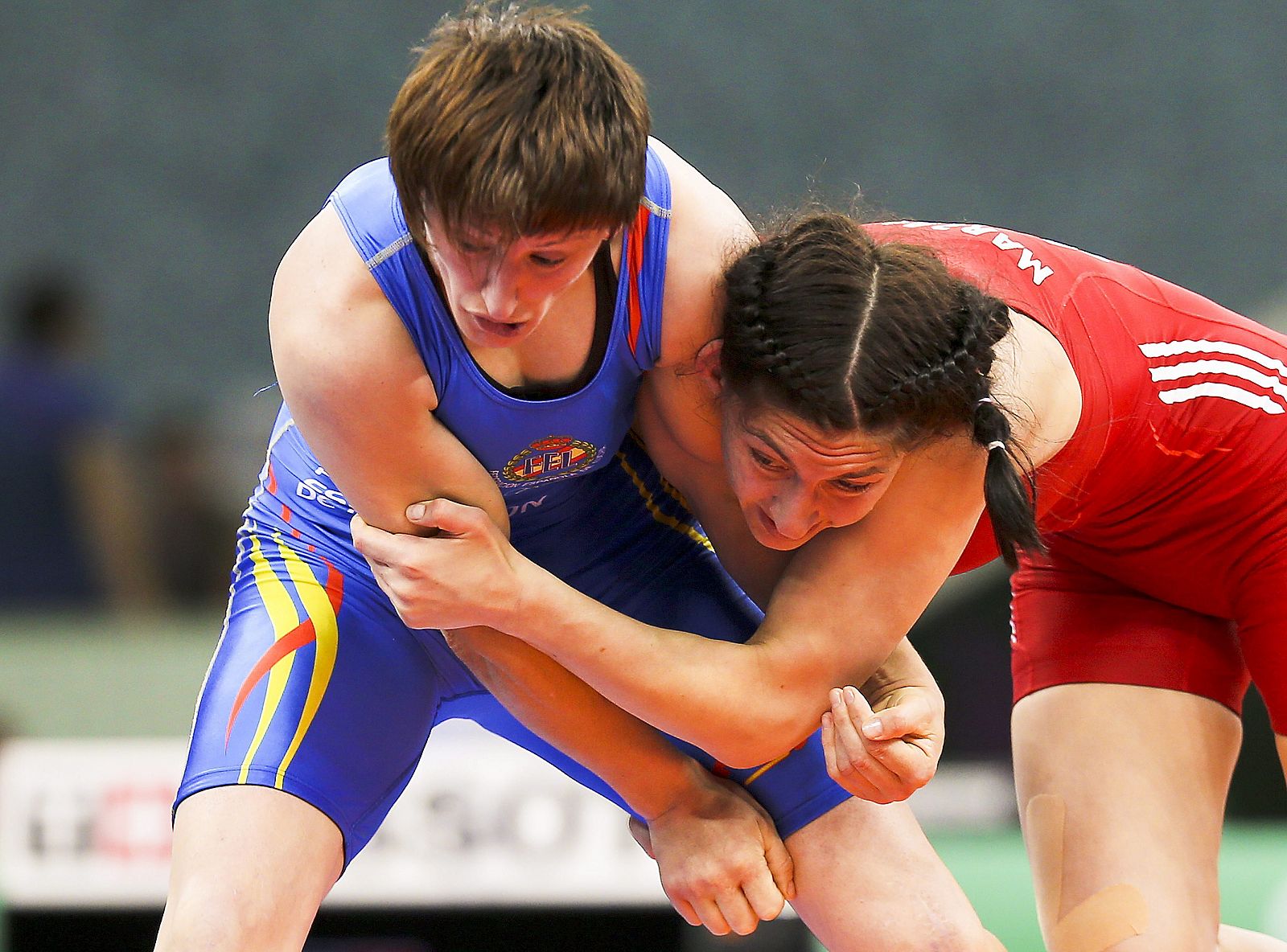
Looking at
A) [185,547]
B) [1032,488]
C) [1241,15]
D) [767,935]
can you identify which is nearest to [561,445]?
[1032,488]

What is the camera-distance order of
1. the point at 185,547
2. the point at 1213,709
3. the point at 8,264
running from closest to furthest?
the point at 1213,709 < the point at 185,547 < the point at 8,264

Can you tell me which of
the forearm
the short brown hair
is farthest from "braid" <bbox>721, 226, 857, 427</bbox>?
the forearm

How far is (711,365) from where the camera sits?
2.16 m

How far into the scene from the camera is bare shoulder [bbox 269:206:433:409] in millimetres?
1997

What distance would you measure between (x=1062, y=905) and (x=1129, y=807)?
0.18 m

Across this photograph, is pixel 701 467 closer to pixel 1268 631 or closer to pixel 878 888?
pixel 878 888

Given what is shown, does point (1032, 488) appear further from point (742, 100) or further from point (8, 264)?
point (8, 264)

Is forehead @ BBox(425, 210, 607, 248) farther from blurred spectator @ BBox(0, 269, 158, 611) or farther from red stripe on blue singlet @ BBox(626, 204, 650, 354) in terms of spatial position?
blurred spectator @ BBox(0, 269, 158, 611)

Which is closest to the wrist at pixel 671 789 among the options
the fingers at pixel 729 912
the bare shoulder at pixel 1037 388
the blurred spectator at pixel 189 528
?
the fingers at pixel 729 912

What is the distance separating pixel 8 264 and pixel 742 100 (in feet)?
9.59

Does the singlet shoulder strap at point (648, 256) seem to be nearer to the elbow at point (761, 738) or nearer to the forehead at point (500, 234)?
the forehead at point (500, 234)

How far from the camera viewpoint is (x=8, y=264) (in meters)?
6.37

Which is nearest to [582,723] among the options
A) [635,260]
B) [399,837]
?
[635,260]

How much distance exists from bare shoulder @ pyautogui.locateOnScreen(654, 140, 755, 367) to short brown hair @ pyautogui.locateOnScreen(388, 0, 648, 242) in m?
0.23
